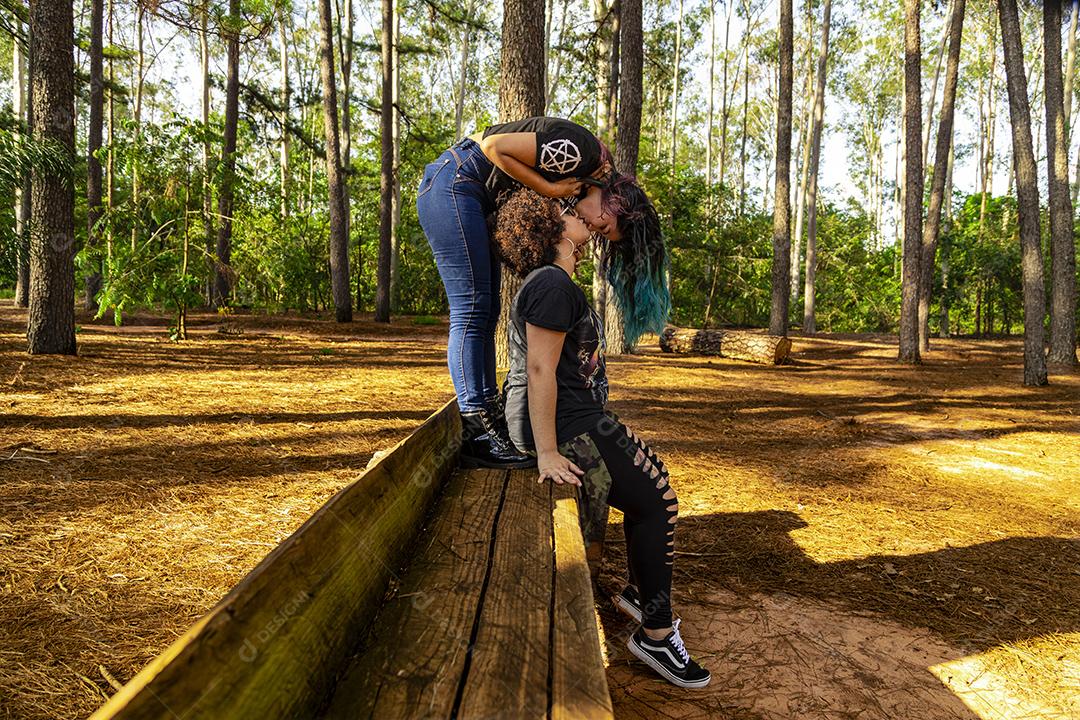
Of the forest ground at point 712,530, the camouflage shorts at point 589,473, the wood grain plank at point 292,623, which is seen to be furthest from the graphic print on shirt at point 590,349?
the forest ground at point 712,530

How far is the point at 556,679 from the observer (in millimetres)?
1148

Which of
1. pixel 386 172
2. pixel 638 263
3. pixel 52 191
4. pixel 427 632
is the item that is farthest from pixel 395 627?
pixel 386 172

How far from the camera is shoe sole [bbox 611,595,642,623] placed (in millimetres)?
2598

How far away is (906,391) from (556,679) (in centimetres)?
945

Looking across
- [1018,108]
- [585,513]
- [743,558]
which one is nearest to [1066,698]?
[743,558]

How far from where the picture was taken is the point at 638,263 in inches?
103

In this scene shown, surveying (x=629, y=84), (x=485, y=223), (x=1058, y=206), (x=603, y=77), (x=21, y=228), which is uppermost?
(x=603, y=77)

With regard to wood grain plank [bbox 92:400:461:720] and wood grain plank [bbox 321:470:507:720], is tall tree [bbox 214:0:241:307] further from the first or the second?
wood grain plank [bbox 92:400:461:720]

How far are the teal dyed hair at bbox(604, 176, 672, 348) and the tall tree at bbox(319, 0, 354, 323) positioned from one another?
13.3m

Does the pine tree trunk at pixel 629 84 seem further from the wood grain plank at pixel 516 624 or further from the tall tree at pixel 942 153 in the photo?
the wood grain plank at pixel 516 624

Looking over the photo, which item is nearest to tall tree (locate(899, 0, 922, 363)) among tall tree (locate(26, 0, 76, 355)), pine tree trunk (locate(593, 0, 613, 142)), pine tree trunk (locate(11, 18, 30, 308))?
pine tree trunk (locate(593, 0, 613, 142))

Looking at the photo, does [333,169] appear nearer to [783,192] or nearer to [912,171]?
[783,192]

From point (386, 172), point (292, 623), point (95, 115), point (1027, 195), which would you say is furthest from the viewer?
point (386, 172)

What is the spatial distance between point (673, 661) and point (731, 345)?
11259 mm
